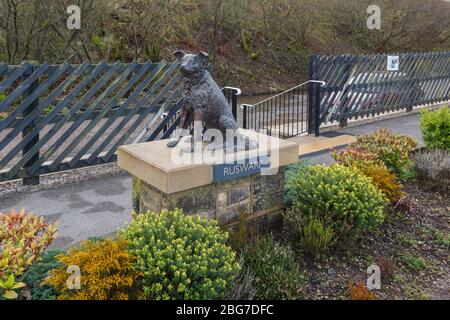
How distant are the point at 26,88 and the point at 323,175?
4.54 metres

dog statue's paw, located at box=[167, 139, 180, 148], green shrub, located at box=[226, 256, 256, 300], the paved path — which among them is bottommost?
the paved path

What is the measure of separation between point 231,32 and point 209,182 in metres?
20.8

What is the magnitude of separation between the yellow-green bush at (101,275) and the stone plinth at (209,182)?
0.93 metres

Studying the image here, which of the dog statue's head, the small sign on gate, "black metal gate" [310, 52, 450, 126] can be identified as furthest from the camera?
the small sign on gate

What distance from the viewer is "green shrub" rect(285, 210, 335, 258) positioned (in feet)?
14.1

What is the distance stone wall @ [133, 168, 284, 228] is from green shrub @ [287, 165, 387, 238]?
0.84ft

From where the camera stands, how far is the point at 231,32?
23.7 metres

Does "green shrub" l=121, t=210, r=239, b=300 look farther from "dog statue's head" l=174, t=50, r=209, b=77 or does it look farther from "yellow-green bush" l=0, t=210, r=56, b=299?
"dog statue's head" l=174, t=50, r=209, b=77

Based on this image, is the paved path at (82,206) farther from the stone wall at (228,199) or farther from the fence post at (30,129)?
the stone wall at (228,199)

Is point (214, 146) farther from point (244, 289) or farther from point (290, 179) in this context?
point (244, 289)

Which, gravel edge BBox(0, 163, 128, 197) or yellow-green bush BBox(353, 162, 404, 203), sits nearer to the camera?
yellow-green bush BBox(353, 162, 404, 203)

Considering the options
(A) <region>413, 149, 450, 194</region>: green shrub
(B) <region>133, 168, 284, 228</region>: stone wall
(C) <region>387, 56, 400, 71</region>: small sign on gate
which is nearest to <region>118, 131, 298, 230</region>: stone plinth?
(B) <region>133, 168, 284, 228</region>: stone wall

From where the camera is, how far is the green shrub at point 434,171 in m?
6.44

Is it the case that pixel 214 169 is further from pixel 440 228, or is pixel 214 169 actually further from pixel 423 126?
pixel 423 126
